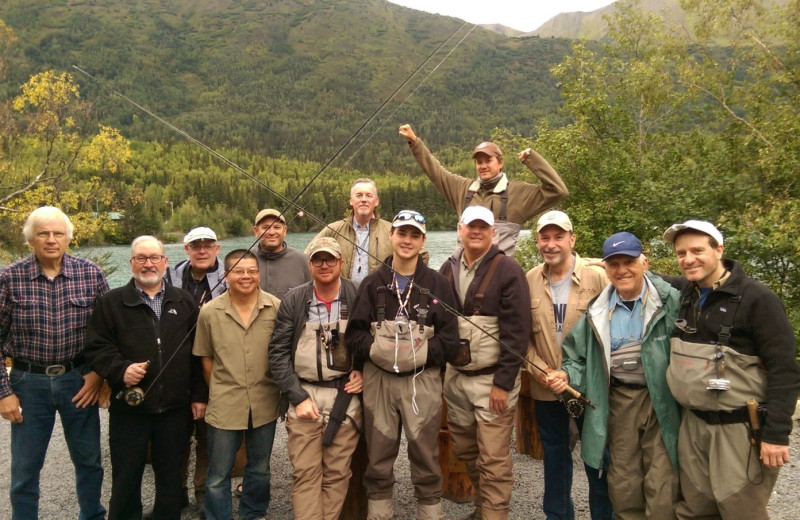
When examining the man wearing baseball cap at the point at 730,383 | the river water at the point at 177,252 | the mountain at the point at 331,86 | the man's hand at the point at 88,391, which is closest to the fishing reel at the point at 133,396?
the man's hand at the point at 88,391

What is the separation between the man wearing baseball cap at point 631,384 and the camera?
329cm

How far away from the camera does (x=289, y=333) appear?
3.95 m

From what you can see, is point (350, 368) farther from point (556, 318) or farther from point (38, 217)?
point (38, 217)

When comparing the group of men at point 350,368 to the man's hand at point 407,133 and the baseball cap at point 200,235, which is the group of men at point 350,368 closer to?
the baseball cap at point 200,235

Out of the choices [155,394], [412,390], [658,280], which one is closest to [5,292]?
[155,394]

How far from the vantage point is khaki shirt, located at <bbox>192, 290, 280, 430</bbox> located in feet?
13.1

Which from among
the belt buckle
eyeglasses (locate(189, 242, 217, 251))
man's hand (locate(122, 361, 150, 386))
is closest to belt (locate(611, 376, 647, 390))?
man's hand (locate(122, 361, 150, 386))

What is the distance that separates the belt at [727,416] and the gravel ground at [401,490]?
2.00 metres

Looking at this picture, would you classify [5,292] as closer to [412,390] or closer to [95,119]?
[412,390]

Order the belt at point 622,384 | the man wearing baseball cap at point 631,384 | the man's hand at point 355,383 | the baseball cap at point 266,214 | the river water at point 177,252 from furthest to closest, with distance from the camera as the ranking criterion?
1. the river water at point 177,252
2. the baseball cap at point 266,214
3. the man's hand at point 355,383
4. the belt at point 622,384
5. the man wearing baseball cap at point 631,384

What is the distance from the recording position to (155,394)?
3832 mm

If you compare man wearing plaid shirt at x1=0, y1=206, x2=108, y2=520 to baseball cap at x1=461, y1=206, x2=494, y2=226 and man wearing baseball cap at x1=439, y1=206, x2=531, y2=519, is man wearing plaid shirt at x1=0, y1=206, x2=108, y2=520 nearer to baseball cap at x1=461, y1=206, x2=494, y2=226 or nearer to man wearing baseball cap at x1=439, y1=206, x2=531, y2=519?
man wearing baseball cap at x1=439, y1=206, x2=531, y2=519

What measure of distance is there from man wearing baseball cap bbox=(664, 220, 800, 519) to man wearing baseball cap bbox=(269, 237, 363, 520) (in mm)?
2105

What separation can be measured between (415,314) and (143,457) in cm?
215
